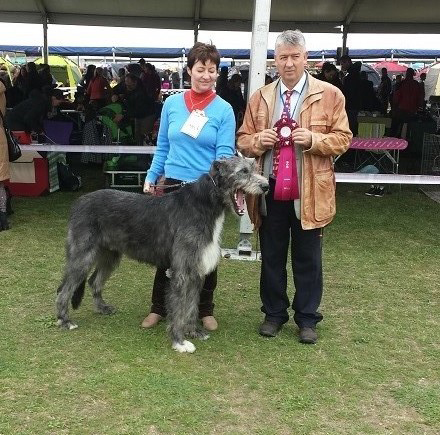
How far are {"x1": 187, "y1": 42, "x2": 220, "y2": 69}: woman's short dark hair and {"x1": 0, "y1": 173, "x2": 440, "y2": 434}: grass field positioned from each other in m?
1.74

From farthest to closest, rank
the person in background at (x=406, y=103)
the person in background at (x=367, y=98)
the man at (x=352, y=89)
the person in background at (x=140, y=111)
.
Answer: the person in background at (x=406, y=103) → the person in background at (x=367, y=98) → the man at (x=352, y=89) → the person in background at (x=140, y=111)

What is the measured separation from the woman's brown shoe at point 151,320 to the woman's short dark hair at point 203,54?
168 centimetres

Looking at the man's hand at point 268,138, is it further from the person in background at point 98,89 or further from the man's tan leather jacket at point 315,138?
the person in background at point 98,89

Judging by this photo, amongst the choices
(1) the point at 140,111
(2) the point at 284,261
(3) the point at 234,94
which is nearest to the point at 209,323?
(2) the point at 284,261

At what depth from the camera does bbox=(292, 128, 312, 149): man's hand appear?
3.28 m

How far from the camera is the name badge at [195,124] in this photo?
3461 millimetres

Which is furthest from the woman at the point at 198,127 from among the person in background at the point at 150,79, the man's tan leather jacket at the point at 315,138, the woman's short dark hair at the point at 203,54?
the person in background at the point at 150,79

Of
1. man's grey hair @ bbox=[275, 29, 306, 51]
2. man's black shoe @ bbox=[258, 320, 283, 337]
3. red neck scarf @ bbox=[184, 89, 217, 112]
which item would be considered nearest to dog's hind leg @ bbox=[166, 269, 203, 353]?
man's black shoe @ bbox=[258, 320, 283, 337]

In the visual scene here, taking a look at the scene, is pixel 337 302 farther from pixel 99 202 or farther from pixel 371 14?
pixel 371 14

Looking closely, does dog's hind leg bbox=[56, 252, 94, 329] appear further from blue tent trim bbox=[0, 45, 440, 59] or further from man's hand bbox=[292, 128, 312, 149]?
blue tent trim bbox=[0, 45, 440, 59]

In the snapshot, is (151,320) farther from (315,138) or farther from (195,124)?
(315,138)

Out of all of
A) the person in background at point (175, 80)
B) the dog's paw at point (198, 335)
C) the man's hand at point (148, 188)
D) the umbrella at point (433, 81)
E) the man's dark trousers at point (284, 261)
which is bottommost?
the dog's paw at point (198, 335)

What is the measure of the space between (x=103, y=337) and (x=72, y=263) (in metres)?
0.52

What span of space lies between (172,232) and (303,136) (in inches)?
37.6
